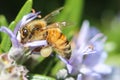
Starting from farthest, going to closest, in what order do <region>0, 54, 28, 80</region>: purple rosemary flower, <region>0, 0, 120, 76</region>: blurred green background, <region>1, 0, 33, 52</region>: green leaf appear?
<region>0, 0, 120, 76</region>: blurred green background < <region>1, 0, 33, 52</region>: green leaf < <region>0, 54, 28, 80</region>: purple rosemary flower

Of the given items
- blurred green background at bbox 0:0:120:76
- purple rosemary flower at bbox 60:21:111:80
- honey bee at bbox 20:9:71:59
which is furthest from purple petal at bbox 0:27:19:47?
blurred green background at bbox 0:0:120:76

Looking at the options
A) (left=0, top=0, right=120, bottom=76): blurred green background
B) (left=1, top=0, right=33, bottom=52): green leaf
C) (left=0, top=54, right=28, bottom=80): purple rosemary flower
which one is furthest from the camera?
(left=0, top=0, right=120, bottom=76): blurred green background

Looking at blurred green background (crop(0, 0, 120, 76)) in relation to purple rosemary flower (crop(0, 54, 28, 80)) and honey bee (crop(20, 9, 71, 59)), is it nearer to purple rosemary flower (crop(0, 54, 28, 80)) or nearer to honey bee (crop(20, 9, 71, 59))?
honey bee (crop(20, 9, 71, 59))

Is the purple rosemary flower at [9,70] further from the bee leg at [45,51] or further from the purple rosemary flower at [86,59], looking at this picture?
the purple rosemary flower at [86,59]

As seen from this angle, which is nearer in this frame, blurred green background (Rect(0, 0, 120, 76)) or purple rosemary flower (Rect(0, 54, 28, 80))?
purple rosemary flower (Rect(0, 54, 28, 80))

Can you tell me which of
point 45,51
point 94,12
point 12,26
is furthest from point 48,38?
point 94,12

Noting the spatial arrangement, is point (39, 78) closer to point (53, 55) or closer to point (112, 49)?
point (53, 55)

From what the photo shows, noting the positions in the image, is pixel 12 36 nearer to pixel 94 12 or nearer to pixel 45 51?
pixel 45 51
